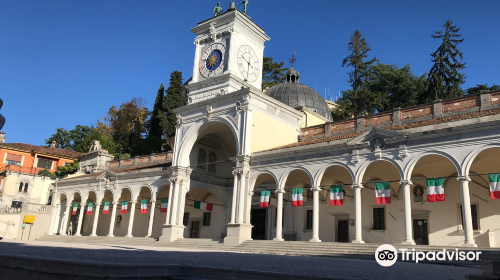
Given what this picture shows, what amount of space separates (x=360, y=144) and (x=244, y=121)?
7.24 meters

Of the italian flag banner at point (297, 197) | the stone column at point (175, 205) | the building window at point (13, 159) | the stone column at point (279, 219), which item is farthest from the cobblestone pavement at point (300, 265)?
the building window at point (13, 159)

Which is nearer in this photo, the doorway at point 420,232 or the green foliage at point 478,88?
the doorway at point 420,232

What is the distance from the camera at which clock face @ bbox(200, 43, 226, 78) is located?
27.6m

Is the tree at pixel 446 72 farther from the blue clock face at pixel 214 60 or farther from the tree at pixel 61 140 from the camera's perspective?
the tree at pixel 61 140

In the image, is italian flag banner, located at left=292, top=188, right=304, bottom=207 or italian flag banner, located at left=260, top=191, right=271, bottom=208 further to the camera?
italian flag banner, located at left=260, top=191, right=271, bottom=208

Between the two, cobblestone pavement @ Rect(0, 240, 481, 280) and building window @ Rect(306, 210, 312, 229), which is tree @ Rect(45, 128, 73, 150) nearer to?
building window @ Rect(306, 210, 312, 229)

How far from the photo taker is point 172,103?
47.0 metres

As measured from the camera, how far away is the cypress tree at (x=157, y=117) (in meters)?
47.1

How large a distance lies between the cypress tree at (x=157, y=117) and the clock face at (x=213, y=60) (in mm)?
18767

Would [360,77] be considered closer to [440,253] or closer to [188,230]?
[188,230]

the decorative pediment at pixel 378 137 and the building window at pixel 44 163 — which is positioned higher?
the building window at pixel 44 163

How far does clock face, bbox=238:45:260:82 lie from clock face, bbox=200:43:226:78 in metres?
1.18

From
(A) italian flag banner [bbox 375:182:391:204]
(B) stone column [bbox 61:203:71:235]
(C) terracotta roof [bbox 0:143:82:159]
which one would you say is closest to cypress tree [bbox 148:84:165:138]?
(C) terracotta roof [bbox 0:143:82:159]

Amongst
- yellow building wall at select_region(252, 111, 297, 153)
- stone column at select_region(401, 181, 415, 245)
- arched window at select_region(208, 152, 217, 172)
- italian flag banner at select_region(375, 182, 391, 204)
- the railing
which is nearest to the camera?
stone column at select_region(401, 181, 415, 245)
